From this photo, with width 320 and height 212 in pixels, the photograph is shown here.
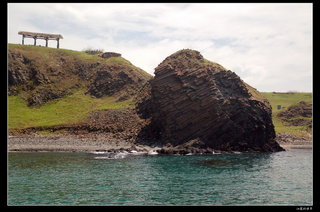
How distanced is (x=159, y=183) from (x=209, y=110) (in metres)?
48.3

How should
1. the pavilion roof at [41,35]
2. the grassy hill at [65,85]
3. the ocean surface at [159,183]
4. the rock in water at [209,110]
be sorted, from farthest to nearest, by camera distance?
1. the pavilion roof at [41,35]
2. the grassy hill at [65,85]
3. the rock in water at [209,110]
4. the ocean surface at [159,183]

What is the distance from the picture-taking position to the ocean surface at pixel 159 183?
118 ft

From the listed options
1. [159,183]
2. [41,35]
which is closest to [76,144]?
[159,183]

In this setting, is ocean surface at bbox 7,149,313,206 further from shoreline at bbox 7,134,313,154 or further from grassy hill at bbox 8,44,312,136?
grassy hill at bbox 8,44,312,136

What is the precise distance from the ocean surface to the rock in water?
2350 centimetres

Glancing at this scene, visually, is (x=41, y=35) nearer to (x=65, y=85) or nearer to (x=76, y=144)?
(x=65, y=85)

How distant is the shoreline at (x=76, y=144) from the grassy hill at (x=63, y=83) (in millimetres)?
14526

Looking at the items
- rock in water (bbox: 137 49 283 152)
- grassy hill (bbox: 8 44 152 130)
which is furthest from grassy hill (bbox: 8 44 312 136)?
rock in water (bbox: 137 49 283 152)

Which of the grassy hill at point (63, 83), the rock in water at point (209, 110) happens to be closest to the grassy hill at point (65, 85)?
the grassy hill at point (63, 83)

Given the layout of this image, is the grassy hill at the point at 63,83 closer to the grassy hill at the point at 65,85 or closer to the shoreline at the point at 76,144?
the grassy hill at the point at 65,85

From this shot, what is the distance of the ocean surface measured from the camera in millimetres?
35969

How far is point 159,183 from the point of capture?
44969 millimetres

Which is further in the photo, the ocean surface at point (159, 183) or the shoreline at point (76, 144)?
the shoreline at point (76, 144)

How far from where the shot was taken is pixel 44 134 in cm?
10669
